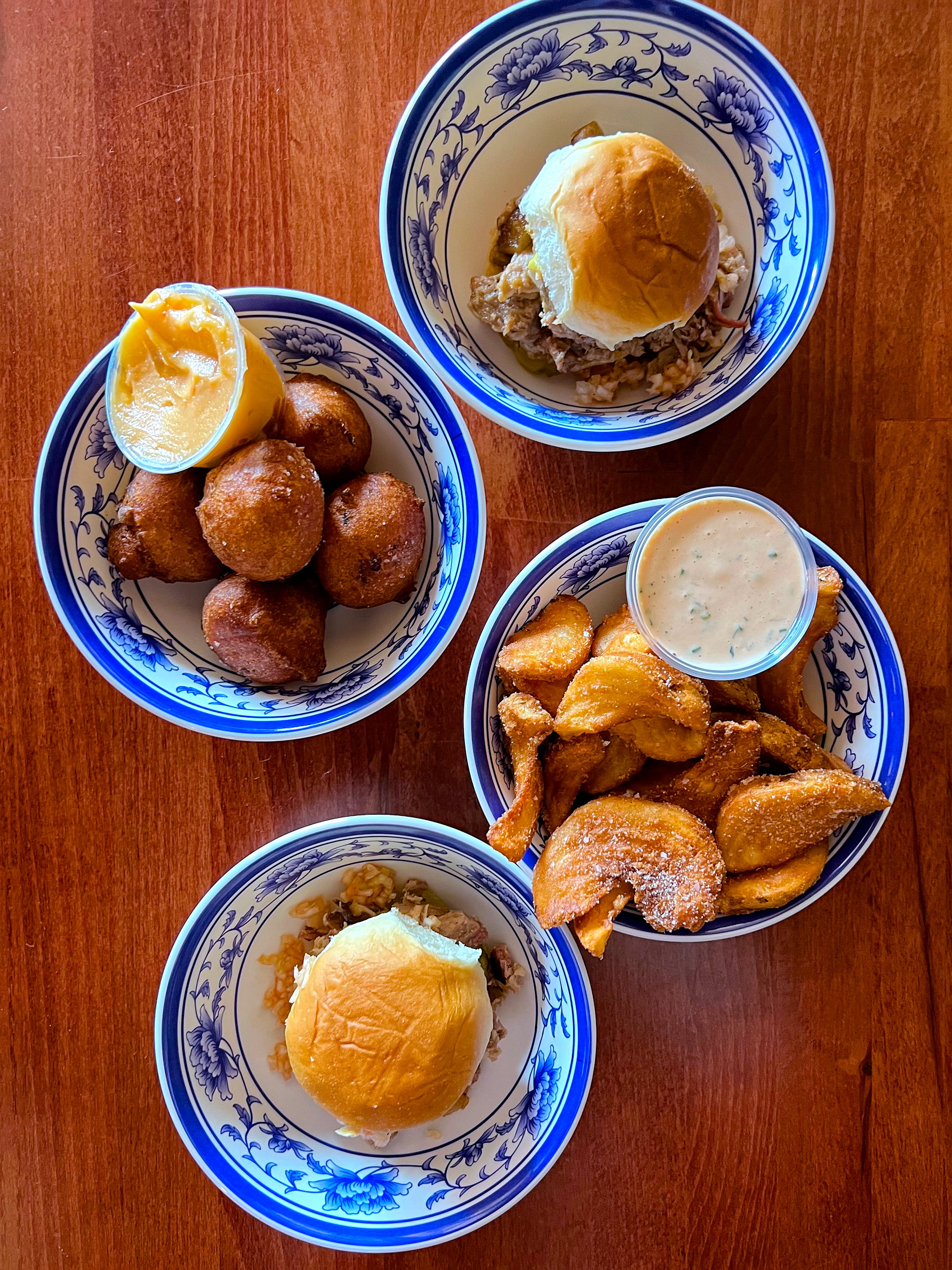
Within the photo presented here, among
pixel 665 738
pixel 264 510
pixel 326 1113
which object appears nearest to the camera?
pixel 264 510

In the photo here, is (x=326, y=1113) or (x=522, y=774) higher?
(x=522, y=774)

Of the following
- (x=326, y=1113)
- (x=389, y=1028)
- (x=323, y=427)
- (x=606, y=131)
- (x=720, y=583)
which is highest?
(x=606, y=131)

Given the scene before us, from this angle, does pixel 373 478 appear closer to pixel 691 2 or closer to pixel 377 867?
pixel 377 867

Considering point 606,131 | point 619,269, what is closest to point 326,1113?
point 619,269

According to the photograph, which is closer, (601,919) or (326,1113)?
(601,919)

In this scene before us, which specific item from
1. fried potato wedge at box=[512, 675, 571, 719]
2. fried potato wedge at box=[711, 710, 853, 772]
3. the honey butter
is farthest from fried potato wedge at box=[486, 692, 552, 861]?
the honey butter

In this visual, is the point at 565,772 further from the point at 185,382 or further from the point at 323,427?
the point at 185,382
